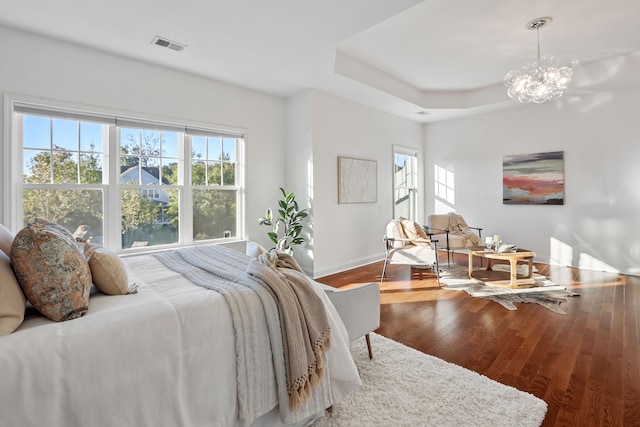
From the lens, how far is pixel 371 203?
5.56m

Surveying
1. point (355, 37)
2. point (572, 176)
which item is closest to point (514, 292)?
point (572, 176)

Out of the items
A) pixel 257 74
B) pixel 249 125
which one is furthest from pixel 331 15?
pixel 249 125

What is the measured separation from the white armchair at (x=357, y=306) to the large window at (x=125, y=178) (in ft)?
9.01

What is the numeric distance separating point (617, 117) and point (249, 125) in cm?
542

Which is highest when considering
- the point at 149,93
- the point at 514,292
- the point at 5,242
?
the point at 149,93

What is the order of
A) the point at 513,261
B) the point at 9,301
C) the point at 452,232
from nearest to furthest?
1. the point at 9,301
2. the point at 513,261
3. the point at 452,232

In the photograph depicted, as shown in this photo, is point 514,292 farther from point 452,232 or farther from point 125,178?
point 125,178

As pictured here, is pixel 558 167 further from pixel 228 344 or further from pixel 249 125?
pixel 228 344

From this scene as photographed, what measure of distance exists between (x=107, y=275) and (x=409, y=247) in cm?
358

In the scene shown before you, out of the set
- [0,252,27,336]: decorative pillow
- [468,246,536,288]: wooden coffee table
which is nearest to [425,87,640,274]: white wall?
[468,246,536,288]: wooden coffee table

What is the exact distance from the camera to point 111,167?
3459 mm

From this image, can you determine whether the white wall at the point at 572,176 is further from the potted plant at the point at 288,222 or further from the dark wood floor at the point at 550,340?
the potted plant at the point at 288,222

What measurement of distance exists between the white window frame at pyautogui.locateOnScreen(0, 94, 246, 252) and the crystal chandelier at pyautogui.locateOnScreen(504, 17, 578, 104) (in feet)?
11.7

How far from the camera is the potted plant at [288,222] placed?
14.6ft
